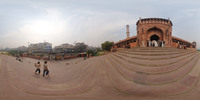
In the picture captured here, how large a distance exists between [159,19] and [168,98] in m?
17.2

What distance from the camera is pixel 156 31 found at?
52.5ft

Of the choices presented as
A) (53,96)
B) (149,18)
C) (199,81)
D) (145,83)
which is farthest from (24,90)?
(149,18)

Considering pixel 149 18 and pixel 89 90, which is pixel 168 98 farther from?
pixel 149 18

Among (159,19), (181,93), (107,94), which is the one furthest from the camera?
(159,19)

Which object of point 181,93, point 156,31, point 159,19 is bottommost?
point 181,93

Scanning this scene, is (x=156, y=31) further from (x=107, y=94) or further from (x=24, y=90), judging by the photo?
(x=24, y=90)

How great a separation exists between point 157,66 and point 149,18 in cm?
1369

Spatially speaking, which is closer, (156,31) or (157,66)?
(157,66)

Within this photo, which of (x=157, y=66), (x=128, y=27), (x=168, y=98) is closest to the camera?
(x=168, y=98)

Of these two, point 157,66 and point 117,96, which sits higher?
point 157,66

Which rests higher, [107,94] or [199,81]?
[199,81]

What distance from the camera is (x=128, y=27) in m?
31.5

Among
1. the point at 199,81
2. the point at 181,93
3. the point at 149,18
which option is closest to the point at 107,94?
the point at 181,93

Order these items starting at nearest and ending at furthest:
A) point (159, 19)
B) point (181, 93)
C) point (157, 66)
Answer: point (181, 93), point (157, 66), point (159, 19)
